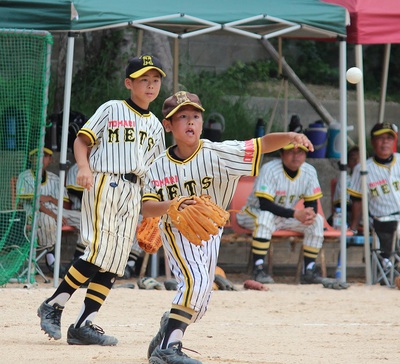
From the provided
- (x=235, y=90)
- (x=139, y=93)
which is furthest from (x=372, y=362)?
(x=235, y=90)

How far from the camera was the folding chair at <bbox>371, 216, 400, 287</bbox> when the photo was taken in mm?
→ 9961

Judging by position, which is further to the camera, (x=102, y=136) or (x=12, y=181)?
(x=12, y=181)

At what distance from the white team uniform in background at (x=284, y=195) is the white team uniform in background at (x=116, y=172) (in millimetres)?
3737

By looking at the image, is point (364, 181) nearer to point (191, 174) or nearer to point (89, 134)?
point (89, 134)

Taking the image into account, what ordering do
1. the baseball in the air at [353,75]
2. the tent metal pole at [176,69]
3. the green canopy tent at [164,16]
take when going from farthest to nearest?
the tent metal pole at [176,69]
the green canopy tent at [164,16]
the baseball in the air at [353,75]

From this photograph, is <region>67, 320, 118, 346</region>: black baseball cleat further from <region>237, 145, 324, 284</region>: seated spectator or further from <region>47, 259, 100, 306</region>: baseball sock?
<region>237, 145, 324, 284</region>: seated spectator

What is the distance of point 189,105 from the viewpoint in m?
5.13

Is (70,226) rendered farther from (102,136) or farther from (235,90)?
(235,90)

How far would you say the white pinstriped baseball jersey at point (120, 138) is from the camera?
6.24m

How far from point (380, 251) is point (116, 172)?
461cm

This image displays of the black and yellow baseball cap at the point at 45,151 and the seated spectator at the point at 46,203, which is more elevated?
the black and yellow baseball cap at the point at 45,151

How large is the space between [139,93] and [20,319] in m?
1.96

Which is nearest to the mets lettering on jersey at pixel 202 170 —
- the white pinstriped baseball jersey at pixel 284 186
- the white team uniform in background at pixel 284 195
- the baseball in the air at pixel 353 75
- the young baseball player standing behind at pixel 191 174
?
the young baseball player standing behind at pixel 191 174

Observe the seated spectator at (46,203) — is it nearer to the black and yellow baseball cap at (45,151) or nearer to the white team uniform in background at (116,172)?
the black and yellow baseball cap at (45,151)
